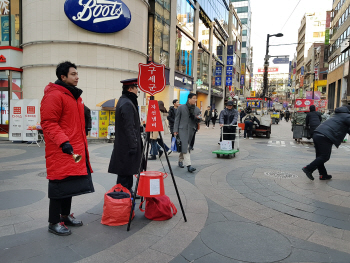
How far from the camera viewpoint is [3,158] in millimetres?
8617

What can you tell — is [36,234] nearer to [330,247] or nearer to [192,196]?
[192,196]

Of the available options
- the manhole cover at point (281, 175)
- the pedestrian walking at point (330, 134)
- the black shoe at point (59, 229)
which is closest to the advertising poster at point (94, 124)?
→ the manhole cover at point (281, 175)

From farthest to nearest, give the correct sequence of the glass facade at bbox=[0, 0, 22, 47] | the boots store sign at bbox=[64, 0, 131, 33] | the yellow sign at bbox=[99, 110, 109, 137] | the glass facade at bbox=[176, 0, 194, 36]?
the glass facade at bbox=[176, 0, 194, 36] → the glass facade at bbox=[0, 0, 22, 47] → the yellow sign at bbox=[99, 110, 109, 137] → the boots store sign at bbox=[64, 0, 131, 33]

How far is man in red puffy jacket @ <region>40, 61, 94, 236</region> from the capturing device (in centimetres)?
310

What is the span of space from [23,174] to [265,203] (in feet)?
17.6

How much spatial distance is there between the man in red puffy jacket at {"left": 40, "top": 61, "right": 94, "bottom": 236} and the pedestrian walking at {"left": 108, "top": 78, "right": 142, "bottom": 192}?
0.62 metres

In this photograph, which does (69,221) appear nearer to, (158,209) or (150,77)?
(158,209)

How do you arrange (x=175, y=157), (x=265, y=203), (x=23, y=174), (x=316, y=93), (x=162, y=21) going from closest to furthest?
(x=265, y=203), (x=23, y=174), (x=175, y=157), (x=162, y=21), (x=316, y=93)

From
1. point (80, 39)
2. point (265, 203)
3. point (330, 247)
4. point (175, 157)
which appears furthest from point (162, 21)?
point (330, 247)

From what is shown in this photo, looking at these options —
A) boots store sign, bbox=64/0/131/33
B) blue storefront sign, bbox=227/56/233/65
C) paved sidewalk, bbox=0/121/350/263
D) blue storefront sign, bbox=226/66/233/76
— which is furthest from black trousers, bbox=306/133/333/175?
blue storefront sign, bbox=227/56/233/65

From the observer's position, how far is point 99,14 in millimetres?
13938

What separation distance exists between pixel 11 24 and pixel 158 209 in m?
15.9

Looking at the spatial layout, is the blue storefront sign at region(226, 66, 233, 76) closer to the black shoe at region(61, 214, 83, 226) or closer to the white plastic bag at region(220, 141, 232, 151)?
the white plastic bag at region(220, 141, 232, 151)

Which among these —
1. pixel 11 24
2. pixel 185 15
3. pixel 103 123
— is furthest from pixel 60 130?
pixel 185 15
